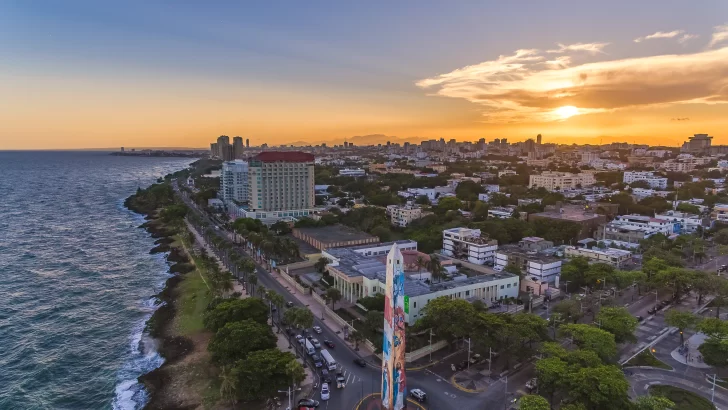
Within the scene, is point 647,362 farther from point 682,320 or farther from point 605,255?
point 605,255

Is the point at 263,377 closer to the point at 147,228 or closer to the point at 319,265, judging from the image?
the point at 319,265

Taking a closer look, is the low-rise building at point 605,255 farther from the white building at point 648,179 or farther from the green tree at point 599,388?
the white building at point 648,179

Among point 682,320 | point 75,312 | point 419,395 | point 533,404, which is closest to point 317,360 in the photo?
point 419,395

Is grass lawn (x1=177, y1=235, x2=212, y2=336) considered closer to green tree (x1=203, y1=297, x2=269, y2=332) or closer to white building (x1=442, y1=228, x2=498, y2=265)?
green tree (x1=203, y1=297, x2=269, y2=332)

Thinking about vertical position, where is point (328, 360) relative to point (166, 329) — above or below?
above

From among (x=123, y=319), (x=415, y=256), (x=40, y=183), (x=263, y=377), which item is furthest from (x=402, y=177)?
(x=40, y=183)

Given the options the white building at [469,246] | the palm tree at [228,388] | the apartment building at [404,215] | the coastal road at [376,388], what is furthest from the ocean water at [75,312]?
the apartment building at [404,215]

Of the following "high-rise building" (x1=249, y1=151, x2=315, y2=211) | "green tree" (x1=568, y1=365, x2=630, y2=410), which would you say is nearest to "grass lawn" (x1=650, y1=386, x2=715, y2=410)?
"green tree" (x1=568, y1=365, x2=630, y2=410)
